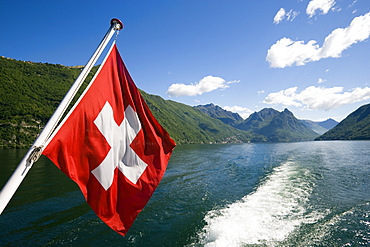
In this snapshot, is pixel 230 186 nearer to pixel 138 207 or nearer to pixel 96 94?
pixel 138 207

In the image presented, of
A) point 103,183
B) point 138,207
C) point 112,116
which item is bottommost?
point 138,207

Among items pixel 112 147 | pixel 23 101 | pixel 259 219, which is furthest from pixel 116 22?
pixel 23 101

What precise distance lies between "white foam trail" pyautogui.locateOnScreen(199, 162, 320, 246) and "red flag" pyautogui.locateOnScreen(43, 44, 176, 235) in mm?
5872

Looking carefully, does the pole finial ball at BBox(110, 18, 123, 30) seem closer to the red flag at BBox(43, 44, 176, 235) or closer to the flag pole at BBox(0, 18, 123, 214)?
the flag pole at BBox(0, 18, 123, 214)

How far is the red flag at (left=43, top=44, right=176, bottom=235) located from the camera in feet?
12.1

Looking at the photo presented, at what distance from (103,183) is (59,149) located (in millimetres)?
1176

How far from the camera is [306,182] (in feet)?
63.6

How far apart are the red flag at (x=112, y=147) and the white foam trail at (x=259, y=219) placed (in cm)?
587

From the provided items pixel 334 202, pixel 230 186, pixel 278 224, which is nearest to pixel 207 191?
pixel 230 186

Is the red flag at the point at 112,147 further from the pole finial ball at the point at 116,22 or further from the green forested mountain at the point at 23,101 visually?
the green forested mountain at the point at 23,101

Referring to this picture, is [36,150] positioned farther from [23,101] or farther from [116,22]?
→ [23,101]

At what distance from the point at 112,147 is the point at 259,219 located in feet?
33.0

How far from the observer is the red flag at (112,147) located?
3.70m

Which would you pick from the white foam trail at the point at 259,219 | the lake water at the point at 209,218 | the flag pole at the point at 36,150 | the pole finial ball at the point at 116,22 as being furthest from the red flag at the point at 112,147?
the white foam trail at the point at 259,219
